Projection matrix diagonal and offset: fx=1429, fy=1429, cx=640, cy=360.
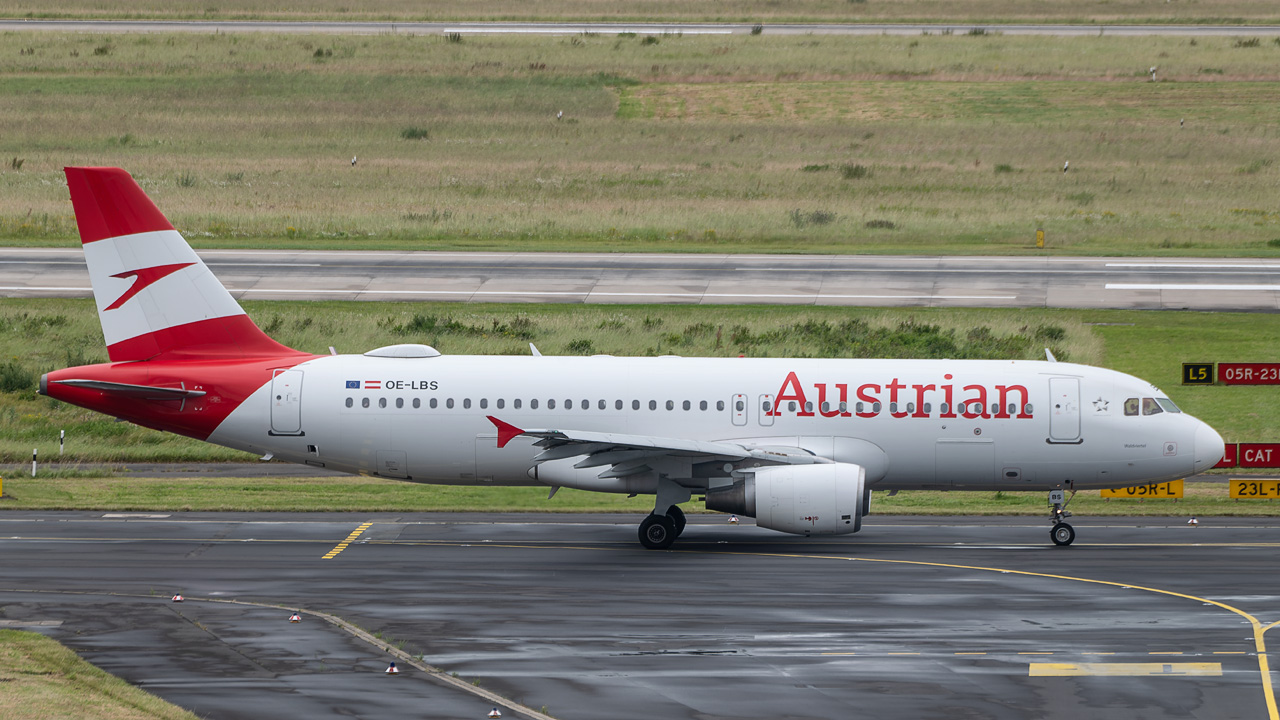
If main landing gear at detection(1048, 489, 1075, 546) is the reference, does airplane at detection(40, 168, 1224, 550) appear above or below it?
above

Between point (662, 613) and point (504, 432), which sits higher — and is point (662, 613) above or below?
below

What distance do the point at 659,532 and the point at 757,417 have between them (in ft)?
11.1

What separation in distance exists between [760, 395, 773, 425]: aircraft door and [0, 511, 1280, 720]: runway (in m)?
2.91

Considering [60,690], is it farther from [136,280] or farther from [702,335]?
[702,335]

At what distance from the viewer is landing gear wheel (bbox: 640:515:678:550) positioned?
31.8m

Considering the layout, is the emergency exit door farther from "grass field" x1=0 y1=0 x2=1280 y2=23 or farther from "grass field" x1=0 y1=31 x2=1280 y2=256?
"grass field" x1=0 y1=0 x2=1280 y2=23

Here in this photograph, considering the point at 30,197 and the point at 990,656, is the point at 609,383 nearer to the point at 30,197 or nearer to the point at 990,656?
the point at 990,656

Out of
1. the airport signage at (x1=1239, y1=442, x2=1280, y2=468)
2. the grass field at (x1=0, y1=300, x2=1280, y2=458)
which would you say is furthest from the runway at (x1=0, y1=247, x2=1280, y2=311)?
the airport signage at (x1=1239, y1=442, x2=1280, y2=468)

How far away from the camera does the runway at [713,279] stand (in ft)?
184

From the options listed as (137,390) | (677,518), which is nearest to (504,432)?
(677,518)

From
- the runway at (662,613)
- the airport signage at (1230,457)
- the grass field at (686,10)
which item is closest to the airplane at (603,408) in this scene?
the runway at (662,613)

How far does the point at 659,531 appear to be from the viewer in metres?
31.8

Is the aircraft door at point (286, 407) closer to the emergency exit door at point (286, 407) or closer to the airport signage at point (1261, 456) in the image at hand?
the emergency exit door at point (286, 407)

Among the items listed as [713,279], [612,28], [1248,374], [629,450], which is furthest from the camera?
[612,28]
